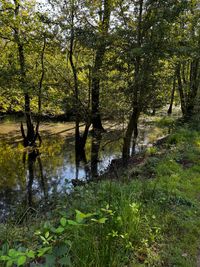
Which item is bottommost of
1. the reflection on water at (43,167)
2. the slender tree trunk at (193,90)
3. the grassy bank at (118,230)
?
the reflection on water at (43,167)

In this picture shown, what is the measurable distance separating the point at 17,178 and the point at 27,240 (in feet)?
21.1

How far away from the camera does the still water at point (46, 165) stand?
7.69m

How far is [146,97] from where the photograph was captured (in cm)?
919

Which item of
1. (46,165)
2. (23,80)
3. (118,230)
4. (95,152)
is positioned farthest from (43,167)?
(118,230)

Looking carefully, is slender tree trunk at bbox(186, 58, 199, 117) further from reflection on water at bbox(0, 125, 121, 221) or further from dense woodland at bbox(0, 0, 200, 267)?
reflection on water at bbox(0, 125, 121, 221)

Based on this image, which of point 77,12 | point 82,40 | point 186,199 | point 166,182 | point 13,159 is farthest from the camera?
point 13,159

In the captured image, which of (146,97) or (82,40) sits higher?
(82,40)

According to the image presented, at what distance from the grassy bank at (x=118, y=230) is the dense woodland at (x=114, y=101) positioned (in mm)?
13

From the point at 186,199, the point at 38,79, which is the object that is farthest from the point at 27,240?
the point at 38,79

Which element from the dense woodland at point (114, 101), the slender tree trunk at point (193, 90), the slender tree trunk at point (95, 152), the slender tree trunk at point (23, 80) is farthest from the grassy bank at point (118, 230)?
the slender tree trunk at point (193, 90)

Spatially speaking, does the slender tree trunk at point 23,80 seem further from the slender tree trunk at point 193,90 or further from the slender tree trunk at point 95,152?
the slender tree trunk at point 193,90

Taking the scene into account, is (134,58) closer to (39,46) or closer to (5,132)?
(39,46)

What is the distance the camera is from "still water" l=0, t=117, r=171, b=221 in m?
7.69

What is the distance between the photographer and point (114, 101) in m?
9.34
